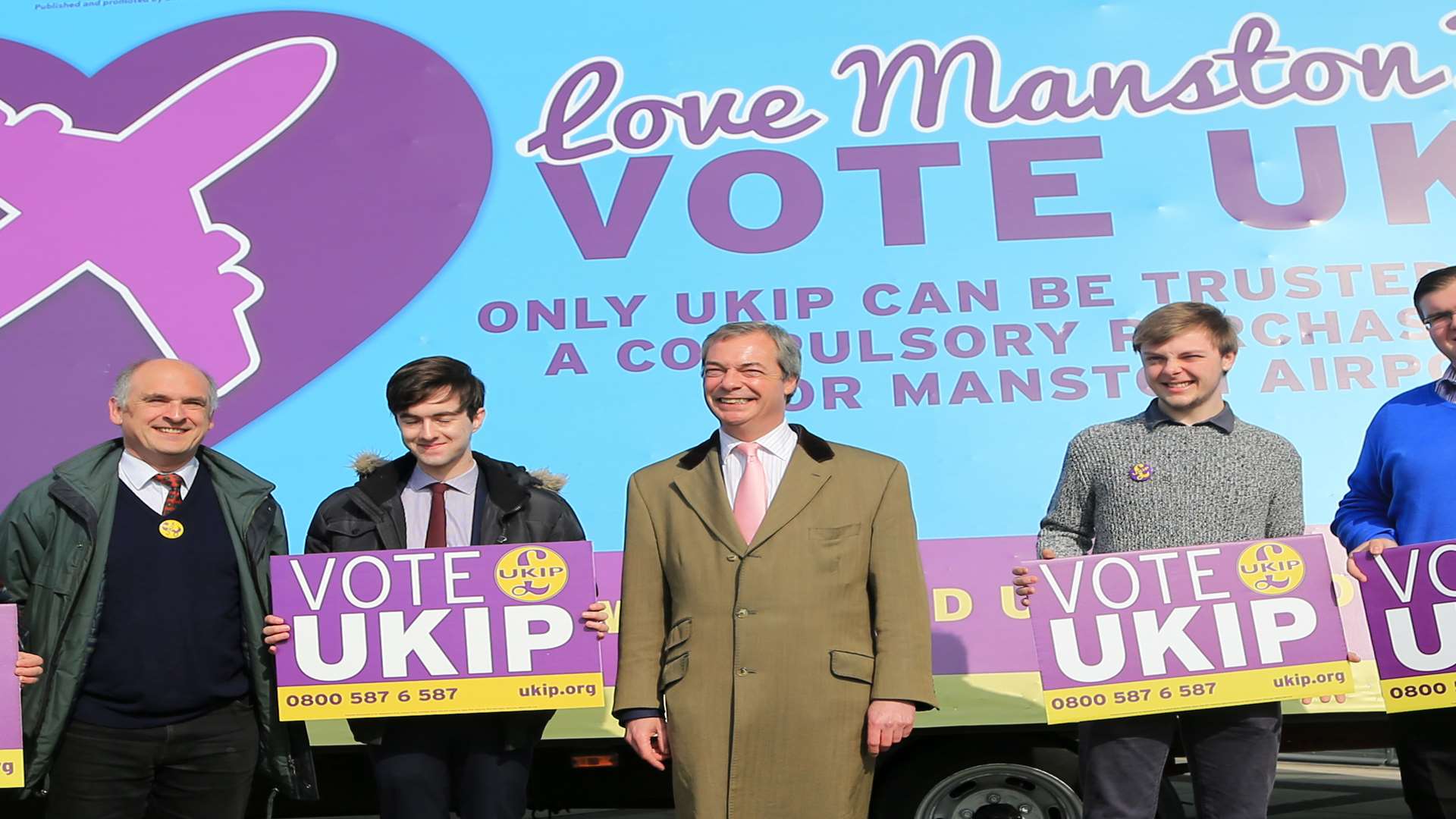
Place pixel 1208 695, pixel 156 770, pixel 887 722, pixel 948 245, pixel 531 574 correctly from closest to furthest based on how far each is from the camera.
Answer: pixel 887 722 < pixel 1208 695 < pixel 156 770 < pixel 531 574 < pixel 948 245

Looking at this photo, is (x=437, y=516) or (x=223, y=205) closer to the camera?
(x=437, y=516)

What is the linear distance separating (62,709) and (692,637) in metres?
1.29

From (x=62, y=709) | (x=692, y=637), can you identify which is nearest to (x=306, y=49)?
(x=62, y=709)

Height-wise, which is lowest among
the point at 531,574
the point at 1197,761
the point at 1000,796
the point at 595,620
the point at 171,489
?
the point at 1000,796

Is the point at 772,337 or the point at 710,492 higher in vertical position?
the point at 772,337

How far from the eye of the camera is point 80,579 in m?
2.38

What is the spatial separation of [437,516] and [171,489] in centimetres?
57

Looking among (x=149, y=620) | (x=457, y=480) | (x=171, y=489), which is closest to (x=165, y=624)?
(x=149, y=620)

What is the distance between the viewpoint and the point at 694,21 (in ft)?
11.9

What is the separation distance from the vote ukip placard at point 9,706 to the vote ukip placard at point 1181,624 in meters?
2.13

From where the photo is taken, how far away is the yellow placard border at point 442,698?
2480 millimetres

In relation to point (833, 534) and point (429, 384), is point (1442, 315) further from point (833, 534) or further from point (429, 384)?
point (429, 384)

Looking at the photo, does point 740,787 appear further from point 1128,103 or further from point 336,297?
point 1128,103

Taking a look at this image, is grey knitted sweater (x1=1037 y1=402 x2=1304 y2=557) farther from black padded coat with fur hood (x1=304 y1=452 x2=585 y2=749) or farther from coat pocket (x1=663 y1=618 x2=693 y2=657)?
black padded coat with fur hood (x1=304 y1=452 x2=585 y2=749)
